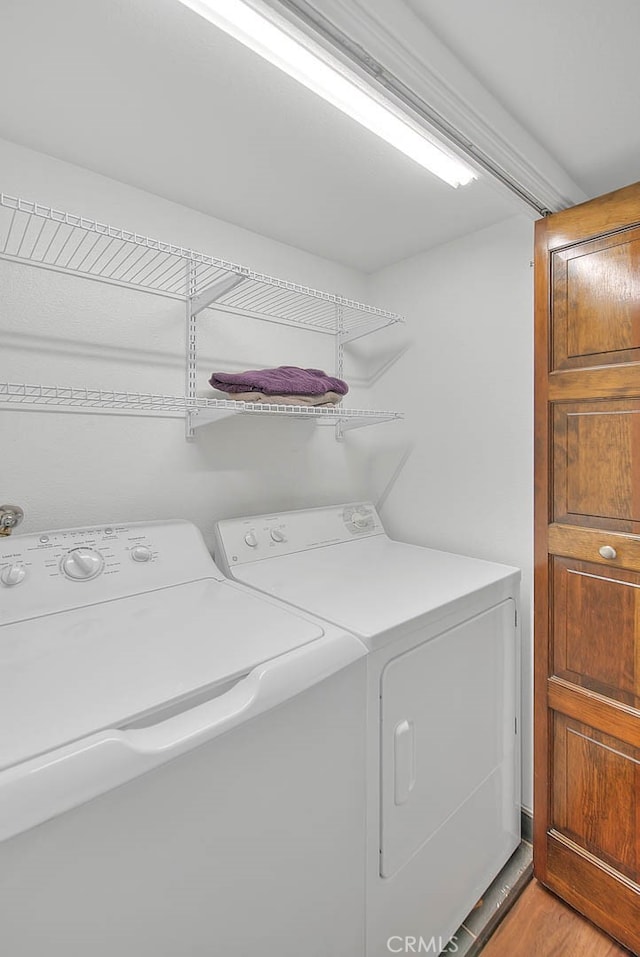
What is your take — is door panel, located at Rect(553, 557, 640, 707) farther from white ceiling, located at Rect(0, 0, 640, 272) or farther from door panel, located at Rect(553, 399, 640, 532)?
white ceiling, located at Rect(0, 0, 640, 272)

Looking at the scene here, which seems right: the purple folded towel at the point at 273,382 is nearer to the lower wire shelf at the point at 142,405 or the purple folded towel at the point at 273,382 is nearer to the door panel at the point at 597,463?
the lower wire shelf at the point at 142,405

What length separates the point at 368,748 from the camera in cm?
114

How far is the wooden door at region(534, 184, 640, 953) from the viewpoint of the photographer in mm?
1356

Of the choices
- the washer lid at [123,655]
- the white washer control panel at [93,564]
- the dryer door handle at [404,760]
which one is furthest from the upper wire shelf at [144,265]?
the dryer door handle at [404,760]

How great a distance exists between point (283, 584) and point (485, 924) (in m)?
1.28

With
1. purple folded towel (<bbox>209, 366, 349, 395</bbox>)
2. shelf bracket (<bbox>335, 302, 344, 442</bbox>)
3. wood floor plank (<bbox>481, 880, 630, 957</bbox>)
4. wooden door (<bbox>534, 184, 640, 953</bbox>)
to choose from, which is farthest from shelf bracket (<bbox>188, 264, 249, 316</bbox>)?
wood floor plank (<bbox>481, 880, 630, 957</bbox>)

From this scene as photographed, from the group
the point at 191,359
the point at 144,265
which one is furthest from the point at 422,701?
the point at 144,265

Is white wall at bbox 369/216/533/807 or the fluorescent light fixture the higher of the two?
the fluorescent light fixture

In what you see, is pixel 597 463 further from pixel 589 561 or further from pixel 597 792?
pixel 597 792

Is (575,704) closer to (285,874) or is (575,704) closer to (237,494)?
(285,874)

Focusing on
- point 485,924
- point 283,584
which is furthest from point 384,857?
point 283,584

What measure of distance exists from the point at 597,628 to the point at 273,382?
132 cm

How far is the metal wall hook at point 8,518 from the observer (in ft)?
4.09

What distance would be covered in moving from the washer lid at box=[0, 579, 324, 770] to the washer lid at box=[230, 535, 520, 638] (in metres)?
0.13
